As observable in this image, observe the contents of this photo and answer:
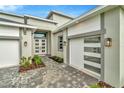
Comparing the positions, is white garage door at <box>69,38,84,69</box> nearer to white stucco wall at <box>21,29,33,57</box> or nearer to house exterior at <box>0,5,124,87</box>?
house exterior at <box>0,5,124,87</box>

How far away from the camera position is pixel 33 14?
446 inches

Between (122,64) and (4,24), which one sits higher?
(4,24)

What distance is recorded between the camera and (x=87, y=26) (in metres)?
5.17

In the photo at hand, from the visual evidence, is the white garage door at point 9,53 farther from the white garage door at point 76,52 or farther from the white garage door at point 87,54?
the white garage door at point 87,54

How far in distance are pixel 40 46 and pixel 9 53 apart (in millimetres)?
5621

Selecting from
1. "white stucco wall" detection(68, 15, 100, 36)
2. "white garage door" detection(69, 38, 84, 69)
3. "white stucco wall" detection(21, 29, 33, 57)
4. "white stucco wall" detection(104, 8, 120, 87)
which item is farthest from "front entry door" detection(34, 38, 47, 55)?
"white stucco wall" detection(104, 8, 120, 87)

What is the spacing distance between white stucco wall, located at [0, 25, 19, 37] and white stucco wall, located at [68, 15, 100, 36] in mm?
3924

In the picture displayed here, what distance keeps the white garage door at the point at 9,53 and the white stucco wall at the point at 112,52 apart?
584cm

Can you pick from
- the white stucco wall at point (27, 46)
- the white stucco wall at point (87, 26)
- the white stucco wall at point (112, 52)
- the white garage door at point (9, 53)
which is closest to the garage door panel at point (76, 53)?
the white stucco wall at point (87, 26)

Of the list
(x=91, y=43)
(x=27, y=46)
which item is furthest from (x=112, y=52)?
(x=27, y=46)

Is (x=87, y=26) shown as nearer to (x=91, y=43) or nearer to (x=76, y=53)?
(x=91, y=43)
